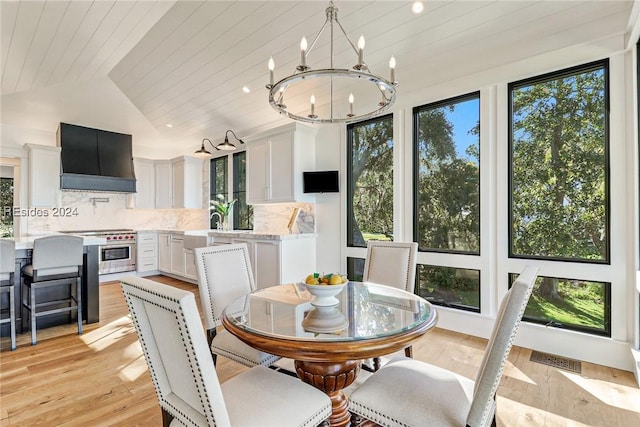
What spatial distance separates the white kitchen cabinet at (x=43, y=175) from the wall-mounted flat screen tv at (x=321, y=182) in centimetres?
428

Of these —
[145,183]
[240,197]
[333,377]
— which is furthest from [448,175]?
[145,183]

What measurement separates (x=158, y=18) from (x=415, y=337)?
396cm

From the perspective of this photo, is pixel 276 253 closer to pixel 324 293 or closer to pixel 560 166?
pixel 324 293

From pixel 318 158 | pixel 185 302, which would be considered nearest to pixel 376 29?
pixel 318 158

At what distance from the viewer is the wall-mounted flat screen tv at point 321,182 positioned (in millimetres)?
4207

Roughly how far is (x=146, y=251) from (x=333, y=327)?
5.85 meters

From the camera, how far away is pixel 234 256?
2309mm

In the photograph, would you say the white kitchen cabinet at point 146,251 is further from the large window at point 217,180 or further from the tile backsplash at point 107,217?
the large window at point 217,180

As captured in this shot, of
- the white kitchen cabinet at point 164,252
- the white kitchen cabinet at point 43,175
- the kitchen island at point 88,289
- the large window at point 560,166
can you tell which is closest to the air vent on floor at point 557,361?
the large window at point 560,166

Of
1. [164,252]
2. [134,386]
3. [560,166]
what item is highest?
[560,166]

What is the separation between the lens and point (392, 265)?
2.53 metres

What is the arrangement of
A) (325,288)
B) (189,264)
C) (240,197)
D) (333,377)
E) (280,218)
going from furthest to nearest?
(240,197) → (189,264) → (280,218) → (333,377) → (325,288)

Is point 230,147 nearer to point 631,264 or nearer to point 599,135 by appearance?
point 599,135

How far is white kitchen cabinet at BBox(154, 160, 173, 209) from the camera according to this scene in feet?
21.3
